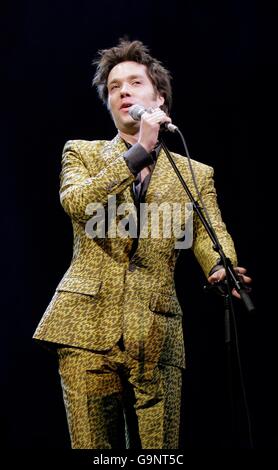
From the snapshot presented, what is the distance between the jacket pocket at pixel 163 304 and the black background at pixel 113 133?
1.04 metres

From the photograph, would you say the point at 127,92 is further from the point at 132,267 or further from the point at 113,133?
the point at 113,133

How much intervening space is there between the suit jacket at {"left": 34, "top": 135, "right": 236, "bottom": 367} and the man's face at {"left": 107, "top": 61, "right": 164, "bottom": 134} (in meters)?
0.13

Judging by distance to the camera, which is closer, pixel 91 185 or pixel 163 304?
pixel 91 185

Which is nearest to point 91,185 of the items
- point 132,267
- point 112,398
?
point 132,267

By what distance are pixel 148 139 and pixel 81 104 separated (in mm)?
1366

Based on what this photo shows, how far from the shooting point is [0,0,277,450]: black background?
3010 millimetres

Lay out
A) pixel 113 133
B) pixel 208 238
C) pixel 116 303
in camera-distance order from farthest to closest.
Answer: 1. pixel 113 133
2. pixel 208 238
3. pixel 116 303

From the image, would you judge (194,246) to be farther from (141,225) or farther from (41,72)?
(41,72)

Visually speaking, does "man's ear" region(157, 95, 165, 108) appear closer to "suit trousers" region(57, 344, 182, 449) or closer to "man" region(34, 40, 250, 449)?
"man" region(34, 40, 250, 449)

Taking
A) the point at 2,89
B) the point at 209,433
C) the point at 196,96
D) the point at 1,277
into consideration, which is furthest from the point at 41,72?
the point at 209,433

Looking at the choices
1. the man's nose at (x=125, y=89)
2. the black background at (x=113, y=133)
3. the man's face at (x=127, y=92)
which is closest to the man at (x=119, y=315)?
the man's face at (x=127, y=92)

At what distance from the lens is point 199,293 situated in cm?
311

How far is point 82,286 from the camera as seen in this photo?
6.38ft

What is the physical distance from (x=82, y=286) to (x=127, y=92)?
0.71 metres
